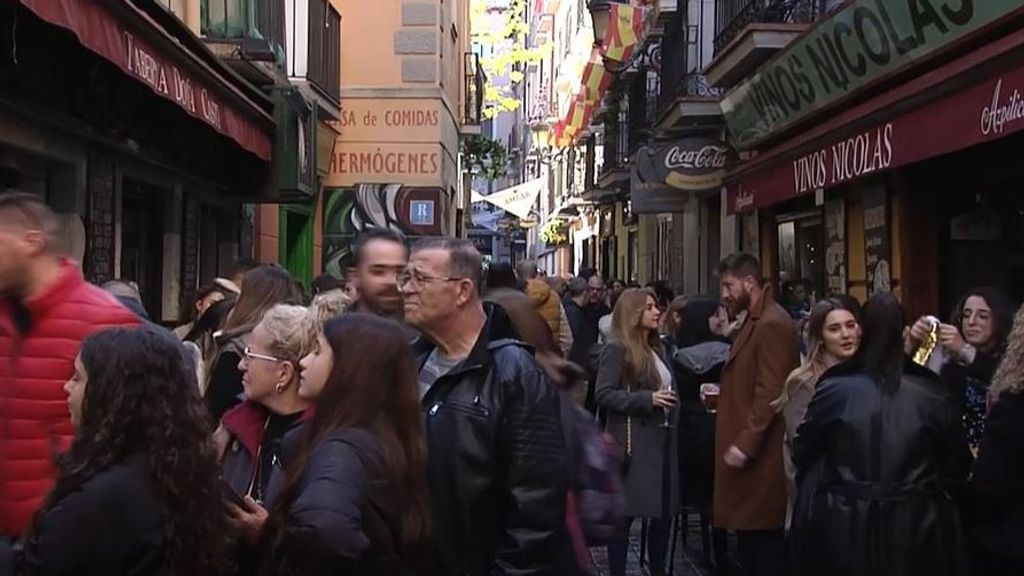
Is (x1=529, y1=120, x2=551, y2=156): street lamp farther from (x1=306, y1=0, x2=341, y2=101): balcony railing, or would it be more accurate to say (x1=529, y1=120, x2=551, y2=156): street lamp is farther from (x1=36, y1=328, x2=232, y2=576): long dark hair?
(x1=36, y1=328, x2=232, y2=576): long dark hair

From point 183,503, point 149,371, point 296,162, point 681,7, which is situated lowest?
point 183,503

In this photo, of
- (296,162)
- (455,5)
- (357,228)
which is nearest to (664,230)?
(455,5)

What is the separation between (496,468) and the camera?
3996 millimetres

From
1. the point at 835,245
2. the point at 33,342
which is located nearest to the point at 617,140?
the point at 835,245

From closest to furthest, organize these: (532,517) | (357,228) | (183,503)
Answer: (183,503)
(532,517)
(357,228)

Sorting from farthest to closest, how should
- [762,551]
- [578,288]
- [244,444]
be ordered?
[578,288] < [762,551] < [244,444]

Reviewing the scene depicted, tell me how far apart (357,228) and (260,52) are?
27.7ft

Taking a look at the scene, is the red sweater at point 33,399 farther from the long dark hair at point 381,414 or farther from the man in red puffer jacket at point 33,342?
the long dark hair at point 381,414

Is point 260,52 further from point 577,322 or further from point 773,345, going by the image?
point 773,345

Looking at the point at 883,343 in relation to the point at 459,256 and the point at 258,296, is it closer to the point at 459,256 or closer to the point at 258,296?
the point at 459,256

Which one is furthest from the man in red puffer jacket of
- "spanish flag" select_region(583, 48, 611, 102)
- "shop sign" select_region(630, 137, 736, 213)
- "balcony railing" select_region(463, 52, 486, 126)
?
"balcony railing" select_region(463, 52, 486, 126)

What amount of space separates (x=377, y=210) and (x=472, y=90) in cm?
1145

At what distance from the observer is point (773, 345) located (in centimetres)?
758

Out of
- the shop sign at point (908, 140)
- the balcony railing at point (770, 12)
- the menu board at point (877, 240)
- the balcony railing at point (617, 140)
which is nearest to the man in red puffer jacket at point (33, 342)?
the shop sign at point (908, 140)
